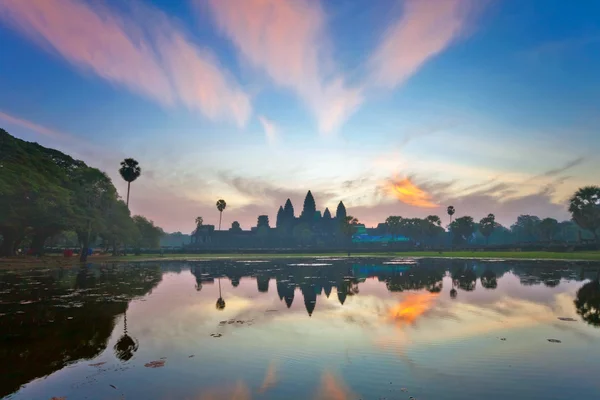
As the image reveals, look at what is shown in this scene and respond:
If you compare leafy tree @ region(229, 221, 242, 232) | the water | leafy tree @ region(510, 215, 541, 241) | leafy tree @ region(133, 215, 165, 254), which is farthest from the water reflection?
leafy tree @ region(510, 215, 541, 241)

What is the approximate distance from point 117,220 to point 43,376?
63470mm

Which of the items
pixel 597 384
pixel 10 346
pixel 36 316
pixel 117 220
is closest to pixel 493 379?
pixel 597 384

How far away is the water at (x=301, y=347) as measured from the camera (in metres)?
8.41

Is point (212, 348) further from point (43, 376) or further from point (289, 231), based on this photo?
point (289, 231)

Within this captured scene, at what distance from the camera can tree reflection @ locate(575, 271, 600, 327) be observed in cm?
1562

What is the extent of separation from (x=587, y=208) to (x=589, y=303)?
69009 millimetres

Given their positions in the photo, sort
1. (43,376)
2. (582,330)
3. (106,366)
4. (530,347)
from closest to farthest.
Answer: (43,376) → (106,366) → (530,347) → (582,330)

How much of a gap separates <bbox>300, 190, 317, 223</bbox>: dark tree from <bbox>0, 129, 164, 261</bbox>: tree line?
285 ft

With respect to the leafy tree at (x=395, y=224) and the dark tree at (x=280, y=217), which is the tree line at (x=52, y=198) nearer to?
the dark tree at (x=280, y=217)

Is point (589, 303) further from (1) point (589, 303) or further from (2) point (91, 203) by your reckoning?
(2) point (91, 203)

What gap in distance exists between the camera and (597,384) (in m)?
8.58

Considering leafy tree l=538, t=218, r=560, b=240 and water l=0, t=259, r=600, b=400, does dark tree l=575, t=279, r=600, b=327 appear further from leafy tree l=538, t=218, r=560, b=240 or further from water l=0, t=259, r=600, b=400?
leafy tree l=538, t=218, r=560, b=240

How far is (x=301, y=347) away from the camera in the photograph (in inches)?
464

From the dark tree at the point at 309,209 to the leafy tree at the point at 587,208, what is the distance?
9222 centimetres
